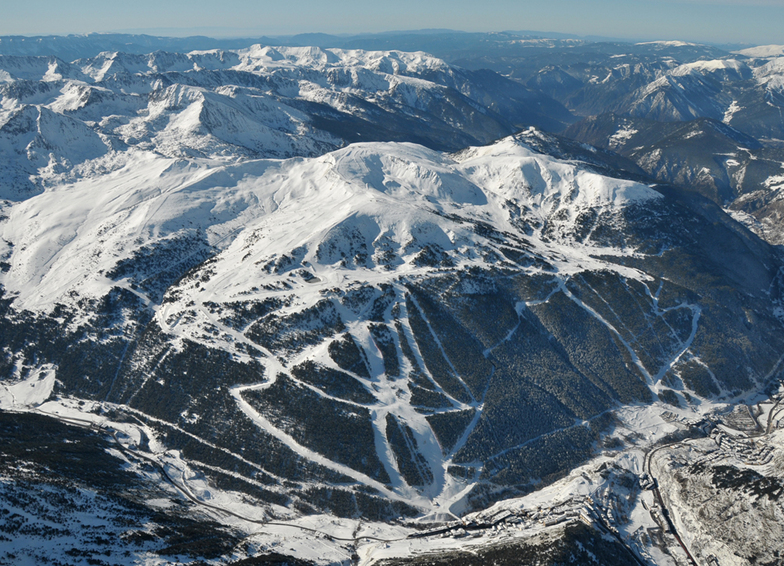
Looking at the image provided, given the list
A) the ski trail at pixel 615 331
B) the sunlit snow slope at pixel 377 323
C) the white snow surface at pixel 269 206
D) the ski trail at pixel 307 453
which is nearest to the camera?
the ski trail at pixel 307 453

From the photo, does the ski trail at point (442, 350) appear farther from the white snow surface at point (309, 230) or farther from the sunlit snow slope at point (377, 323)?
the white snow surface at point (309, 230)

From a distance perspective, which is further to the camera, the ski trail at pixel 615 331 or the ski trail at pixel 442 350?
the ski trail at pixel 615 331

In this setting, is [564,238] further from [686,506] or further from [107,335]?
[107,335]

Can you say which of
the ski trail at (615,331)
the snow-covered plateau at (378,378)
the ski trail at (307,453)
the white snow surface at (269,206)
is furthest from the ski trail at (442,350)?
the ski trail at (615,331)

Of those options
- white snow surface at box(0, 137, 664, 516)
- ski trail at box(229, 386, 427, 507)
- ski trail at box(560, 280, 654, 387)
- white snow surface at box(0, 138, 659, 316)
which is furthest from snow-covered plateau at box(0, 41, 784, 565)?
white snow surface at box(0, 138, 659, 316)

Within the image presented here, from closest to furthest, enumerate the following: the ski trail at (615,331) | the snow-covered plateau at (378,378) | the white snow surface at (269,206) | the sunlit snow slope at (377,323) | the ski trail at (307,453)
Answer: the snow-covered plateau at (378,378) < the ski trail at (307,453) < the sunlit snow slope at (377,323) < the ski trail at (615,331) < the white snow surface at (269,206)

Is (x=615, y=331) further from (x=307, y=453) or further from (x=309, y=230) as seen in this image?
(x=309, y=230)

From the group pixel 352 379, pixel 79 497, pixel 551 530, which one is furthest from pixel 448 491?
pixel 79 497

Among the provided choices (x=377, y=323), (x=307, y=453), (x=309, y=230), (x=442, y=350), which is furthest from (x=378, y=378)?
(x=309, y=230)
